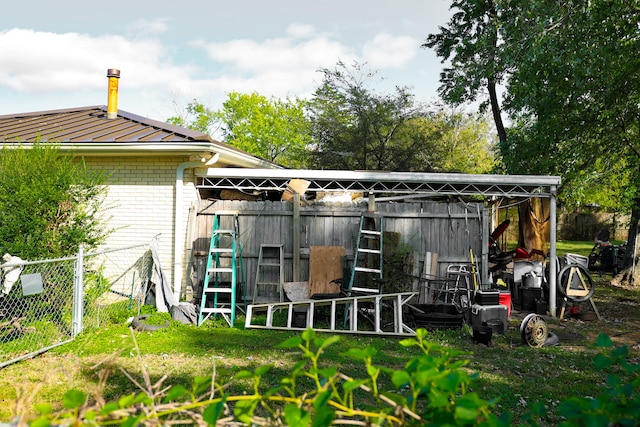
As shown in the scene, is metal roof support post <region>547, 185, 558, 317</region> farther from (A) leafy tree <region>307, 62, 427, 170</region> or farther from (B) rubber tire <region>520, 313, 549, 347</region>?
(A) leafy tree <region>307, 62, 427, 170</region>

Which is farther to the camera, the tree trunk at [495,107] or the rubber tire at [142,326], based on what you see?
the tree trunk at [495,107]

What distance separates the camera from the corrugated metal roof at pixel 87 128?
9.73 m

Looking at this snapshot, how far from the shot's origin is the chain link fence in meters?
6.89

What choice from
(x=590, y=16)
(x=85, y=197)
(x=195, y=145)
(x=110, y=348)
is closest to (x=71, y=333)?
(x=110, y=348)

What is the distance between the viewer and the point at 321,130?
23.1 meters

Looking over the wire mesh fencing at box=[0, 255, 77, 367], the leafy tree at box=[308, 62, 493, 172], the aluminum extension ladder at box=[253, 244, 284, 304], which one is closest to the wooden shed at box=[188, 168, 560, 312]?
the aluminum extension ladder at box=[253, 244, 284, 304]

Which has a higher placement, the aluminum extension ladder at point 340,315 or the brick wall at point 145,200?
the brick wall at point 145,200

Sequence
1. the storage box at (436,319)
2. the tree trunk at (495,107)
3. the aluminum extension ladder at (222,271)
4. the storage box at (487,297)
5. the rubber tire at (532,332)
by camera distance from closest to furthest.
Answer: the rubber tire at (532,332) < the storage box at (487,297) < the storage box at (436,319) < the aluminum extension ladder at (222,271) < the tree trunk at (495,107)

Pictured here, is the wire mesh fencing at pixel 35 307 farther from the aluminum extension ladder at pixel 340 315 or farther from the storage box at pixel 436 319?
the storage box at pixel 436 319

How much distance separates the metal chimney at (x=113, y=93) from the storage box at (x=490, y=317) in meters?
8.44

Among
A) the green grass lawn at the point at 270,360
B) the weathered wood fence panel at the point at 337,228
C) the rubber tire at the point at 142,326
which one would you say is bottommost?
the green grass lawn at the point at 270,360

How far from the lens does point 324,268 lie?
9930 millimetres

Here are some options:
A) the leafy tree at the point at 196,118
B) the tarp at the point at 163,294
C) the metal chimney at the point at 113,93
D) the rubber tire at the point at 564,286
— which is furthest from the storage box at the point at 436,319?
the leafy tree at the point at 196,118

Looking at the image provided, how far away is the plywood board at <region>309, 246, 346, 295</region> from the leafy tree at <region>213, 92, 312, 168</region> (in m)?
30.1
